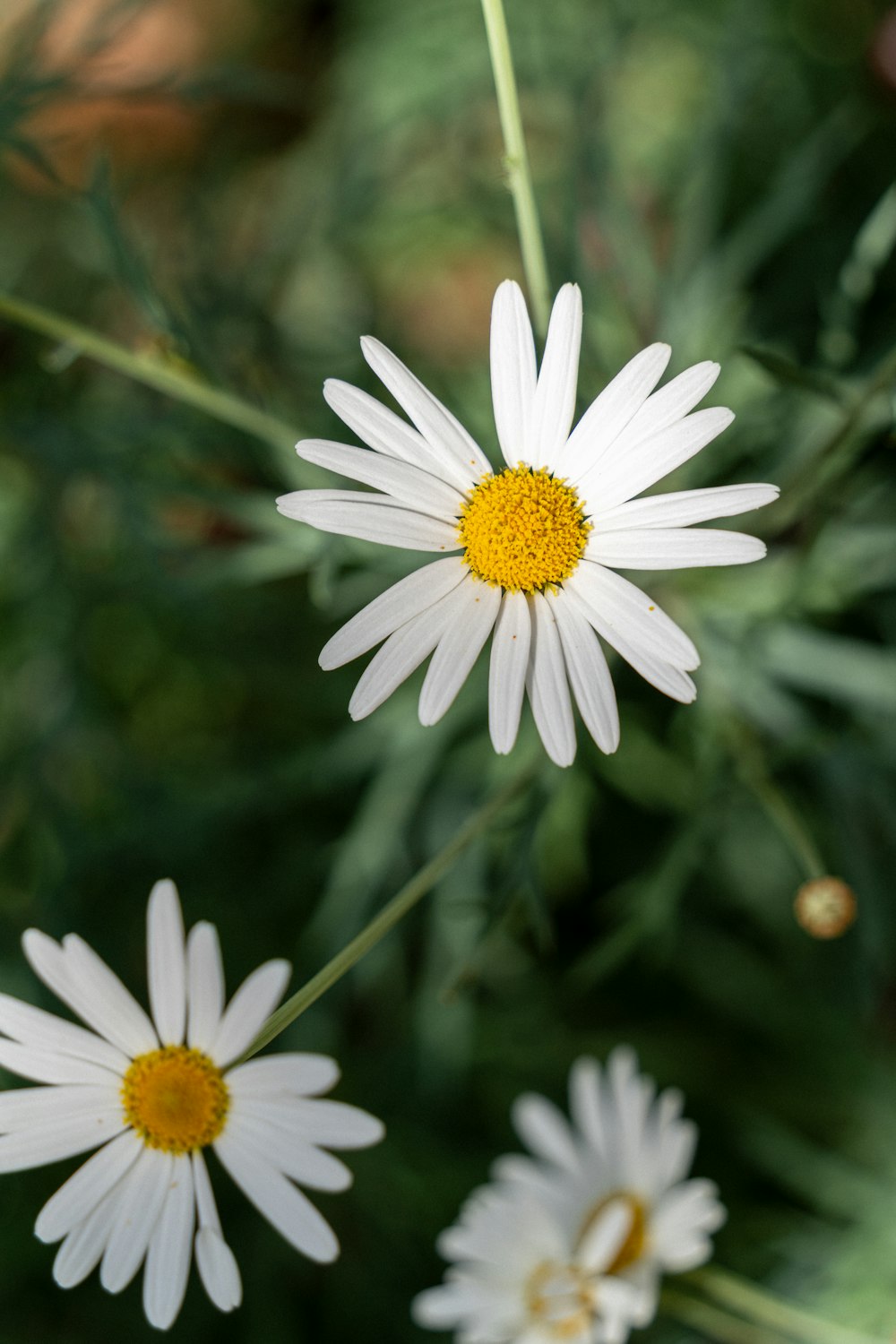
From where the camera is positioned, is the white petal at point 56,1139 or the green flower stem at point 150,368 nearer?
the white petal at point 56,1139

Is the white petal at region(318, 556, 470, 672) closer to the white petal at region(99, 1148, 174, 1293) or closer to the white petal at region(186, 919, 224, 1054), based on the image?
the white petal at region(186, 919, 224, 1054)

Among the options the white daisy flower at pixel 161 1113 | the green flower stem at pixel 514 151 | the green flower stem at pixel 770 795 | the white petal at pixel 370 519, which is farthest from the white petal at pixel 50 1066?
the green flower stem at pixel 514 151

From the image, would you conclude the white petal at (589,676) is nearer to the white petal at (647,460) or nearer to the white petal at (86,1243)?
the white petal at (647,460)

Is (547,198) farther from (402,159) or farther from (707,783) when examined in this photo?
(707,783)

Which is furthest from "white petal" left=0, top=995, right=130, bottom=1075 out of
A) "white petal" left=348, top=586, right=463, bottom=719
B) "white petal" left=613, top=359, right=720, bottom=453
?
"white petal" left=613, top=359, right=720, bottom=453

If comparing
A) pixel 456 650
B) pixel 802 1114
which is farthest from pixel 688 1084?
pixel 456 650

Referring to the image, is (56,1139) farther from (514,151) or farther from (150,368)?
→ (514,151)
